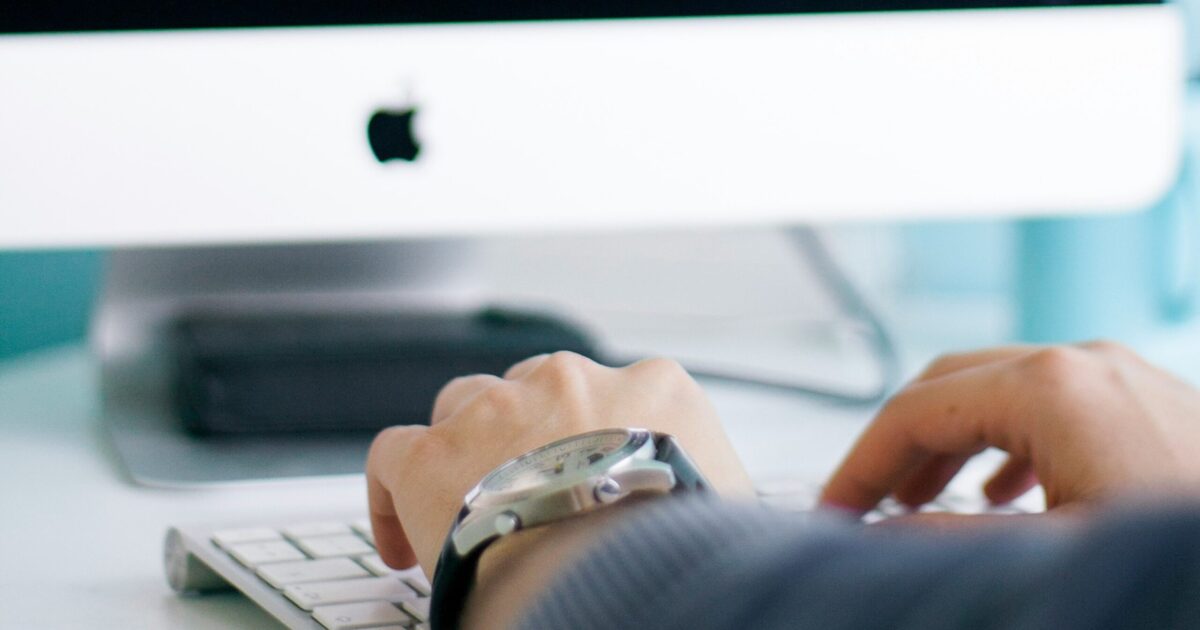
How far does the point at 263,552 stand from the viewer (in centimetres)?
41

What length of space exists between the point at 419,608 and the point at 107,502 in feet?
0.72

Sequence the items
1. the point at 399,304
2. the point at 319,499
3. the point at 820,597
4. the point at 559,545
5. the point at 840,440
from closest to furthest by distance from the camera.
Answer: the point at 820,597, the point at 559,545, the point at 319,499, the point at 840,440, the point at 399,304

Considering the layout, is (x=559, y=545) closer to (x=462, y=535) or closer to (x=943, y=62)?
(x=462, y=535)

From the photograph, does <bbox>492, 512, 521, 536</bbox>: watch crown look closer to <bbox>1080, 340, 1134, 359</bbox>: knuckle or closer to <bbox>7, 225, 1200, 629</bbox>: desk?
<bbox>7, 225, 1200, 629</bbox>: desk

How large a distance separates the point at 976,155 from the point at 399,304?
0.34m

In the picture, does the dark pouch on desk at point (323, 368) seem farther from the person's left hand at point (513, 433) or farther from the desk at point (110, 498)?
the person's left hand at point (513, 433)

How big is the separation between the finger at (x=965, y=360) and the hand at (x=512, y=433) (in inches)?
5.2

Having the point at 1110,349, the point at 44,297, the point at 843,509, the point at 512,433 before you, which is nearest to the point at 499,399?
the point at 512,433

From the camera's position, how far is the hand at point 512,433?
1.28 ft

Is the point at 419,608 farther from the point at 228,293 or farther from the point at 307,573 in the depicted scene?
the point at 228,293

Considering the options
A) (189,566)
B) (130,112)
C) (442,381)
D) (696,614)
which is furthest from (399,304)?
(696,614)

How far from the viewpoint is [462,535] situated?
12.8 inches

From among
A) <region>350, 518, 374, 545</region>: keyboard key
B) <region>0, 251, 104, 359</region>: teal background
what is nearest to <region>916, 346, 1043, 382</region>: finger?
<region>350, 518, 374, 545</region>: keyboard key

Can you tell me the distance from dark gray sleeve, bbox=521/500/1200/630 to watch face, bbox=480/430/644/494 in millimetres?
66
